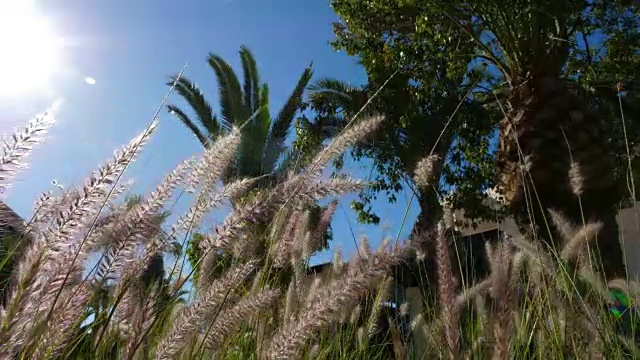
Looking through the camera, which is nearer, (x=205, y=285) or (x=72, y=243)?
(x=72, y=243)

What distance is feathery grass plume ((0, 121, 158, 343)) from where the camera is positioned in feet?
3.59

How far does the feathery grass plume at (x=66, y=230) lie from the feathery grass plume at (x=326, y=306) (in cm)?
43

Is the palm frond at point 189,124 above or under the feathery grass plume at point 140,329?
above

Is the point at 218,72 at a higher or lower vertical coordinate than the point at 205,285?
higher

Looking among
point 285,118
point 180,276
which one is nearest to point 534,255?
point 180,276

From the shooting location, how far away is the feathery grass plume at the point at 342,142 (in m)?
1.94

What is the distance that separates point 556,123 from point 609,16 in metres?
5.98

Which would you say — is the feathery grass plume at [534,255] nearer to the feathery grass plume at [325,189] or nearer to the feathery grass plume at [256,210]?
the feathery grass plume at [325,189]

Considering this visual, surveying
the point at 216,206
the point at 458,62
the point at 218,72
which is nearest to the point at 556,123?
the point at 458,62

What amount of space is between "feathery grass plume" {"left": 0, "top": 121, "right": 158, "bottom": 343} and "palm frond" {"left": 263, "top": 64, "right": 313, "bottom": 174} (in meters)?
15.6

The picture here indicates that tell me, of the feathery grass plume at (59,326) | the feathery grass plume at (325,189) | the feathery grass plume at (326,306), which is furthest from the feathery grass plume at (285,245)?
the feathery grass plume at (59,326)

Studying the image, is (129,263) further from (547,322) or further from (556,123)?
(556,123)

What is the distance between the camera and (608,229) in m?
6.72

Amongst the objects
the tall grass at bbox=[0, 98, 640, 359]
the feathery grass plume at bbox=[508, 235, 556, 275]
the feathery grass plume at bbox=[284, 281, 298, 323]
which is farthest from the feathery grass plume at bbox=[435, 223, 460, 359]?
the feathery grass plume at bbox=[508, 235, 556, 275]
